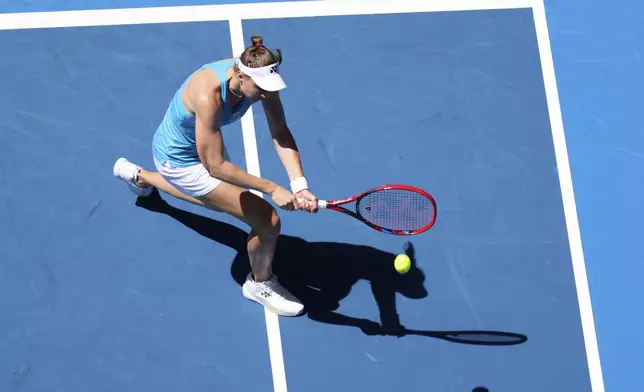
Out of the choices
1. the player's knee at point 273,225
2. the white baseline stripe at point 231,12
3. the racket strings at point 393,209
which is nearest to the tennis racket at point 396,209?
the racket strings at point 393,209

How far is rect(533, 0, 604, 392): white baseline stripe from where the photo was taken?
21.7 ft

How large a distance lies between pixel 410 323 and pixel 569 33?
9.11 ft

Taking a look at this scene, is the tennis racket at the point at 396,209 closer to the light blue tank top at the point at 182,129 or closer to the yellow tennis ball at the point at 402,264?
the yellow tennis ball at the point at 402,264

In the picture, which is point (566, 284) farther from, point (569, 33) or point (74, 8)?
point (74, 8)

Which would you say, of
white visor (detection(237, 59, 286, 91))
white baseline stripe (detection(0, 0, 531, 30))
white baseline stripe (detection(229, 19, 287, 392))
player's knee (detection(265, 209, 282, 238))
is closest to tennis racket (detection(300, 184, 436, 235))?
player's knee (detection(265, 209, 282, 238))

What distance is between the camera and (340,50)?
7145mm

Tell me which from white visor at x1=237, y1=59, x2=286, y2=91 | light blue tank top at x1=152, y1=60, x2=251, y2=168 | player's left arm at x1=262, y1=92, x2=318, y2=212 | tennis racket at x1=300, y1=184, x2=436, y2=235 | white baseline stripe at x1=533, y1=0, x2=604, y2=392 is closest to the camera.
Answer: white visor at x1=237, y1=59, x2=286, y2=91

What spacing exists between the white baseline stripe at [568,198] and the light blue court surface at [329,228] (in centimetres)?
2

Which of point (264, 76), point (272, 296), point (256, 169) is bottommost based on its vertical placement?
point (272, 296)

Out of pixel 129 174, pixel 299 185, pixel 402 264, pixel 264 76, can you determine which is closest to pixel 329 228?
pixel 402 264

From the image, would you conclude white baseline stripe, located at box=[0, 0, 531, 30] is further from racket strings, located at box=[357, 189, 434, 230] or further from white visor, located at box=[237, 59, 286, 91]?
white visor, located at box=[237, 59, 286, 91]

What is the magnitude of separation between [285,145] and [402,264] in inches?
49.6

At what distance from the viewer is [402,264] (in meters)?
6.50

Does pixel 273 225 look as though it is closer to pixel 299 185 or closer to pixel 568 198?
pixel 299 185
